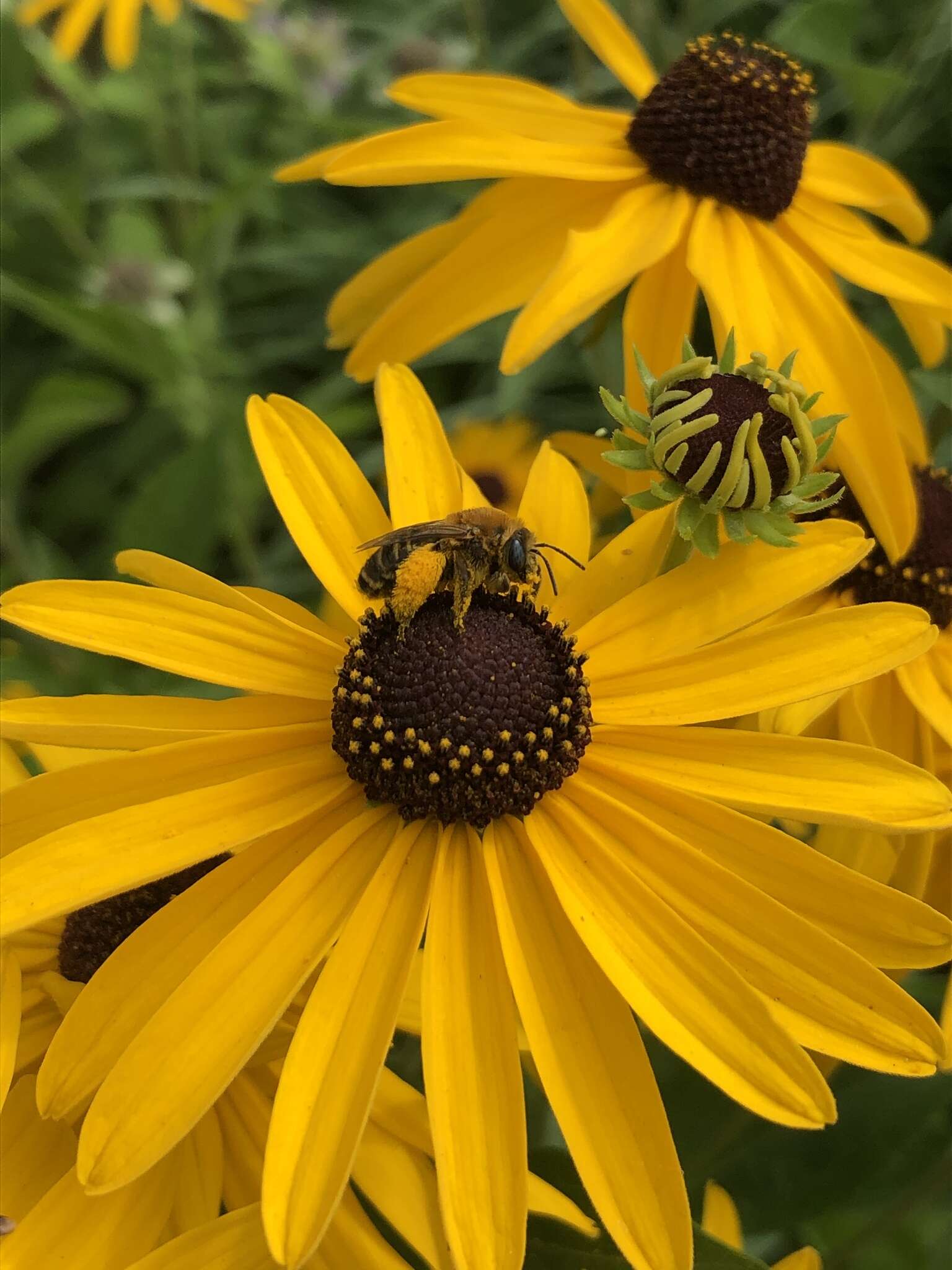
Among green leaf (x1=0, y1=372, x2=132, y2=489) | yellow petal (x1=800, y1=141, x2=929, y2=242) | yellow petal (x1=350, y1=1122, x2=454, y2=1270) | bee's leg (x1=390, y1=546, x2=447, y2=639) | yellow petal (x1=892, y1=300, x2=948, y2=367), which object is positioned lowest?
yellow petal (x1=350, y1=1122, x2=454, y2=1270)

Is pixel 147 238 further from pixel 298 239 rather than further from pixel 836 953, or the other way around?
pixel 836 953

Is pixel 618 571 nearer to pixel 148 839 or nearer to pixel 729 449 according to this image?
pixel 729 449

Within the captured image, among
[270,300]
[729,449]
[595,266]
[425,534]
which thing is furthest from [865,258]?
[270,300]

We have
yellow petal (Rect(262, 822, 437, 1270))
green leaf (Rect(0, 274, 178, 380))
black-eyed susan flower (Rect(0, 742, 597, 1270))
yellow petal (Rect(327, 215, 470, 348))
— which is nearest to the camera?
yellow petal (Rect(262, 822, 437, 1270))

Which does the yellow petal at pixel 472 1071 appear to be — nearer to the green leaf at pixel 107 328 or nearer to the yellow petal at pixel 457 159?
the yellow petal at pixel 457 159

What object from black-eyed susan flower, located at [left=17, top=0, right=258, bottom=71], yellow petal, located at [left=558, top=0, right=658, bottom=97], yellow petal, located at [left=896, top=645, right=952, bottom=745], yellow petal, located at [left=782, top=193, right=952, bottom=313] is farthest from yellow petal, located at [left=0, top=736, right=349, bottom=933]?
black-eyed susan flower, located at [left=17, top=0, right=258, bottom=71]

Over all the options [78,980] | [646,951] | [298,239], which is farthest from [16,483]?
[646,951]

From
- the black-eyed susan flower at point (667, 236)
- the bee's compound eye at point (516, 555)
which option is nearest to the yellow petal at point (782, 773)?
the bee's compound eye at point (516, 555)

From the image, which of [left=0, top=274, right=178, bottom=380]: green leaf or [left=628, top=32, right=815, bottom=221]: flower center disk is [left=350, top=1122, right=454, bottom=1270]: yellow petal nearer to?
[left=628, top=32, right=815, bottom=221]: flower center disk
